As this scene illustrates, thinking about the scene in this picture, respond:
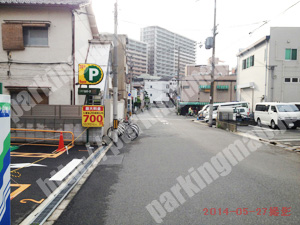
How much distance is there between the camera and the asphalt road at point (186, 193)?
3.97 metres

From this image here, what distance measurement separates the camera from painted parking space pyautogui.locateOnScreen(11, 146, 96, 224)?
14.6 ft

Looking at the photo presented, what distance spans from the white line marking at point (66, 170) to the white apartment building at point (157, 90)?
276 feet

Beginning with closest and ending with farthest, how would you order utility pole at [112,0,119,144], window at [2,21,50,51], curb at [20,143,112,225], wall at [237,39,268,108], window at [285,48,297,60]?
1. curb at [20,143,112,225]
2. utility pole at [112,0,119,144]
3. window at [2,21,50,51]
4. window at [285,48,297,60]
5. wall at [237,39,268,108]

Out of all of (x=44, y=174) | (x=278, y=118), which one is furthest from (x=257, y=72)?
(x=44, y=174)

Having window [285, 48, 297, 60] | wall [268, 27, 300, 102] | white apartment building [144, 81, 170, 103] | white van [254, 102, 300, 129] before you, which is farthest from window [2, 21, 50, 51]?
white apartment building [144, 81, 170, 103]

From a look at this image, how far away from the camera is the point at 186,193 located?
5.08 m

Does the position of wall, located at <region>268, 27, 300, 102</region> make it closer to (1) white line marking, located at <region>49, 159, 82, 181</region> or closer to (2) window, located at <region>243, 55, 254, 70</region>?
(2) window, located at <region>243, 55, 254, 70</region>

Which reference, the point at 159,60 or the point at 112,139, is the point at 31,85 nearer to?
the point at 112,139

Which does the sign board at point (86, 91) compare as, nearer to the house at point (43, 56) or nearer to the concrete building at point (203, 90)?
the house at point (43, 56)

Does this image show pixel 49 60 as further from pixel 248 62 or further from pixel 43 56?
pixel 248 62

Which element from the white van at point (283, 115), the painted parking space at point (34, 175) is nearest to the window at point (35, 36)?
the painted parking space at point (34, 175)

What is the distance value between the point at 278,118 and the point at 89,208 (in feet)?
55.9
